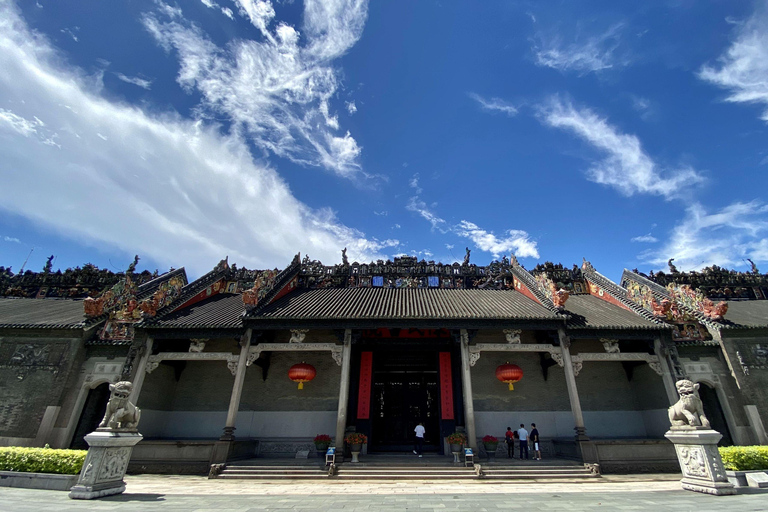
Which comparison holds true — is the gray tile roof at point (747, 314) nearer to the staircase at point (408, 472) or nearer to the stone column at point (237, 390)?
the staircase at point (408, 472)

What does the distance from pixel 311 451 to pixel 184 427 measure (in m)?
5.30

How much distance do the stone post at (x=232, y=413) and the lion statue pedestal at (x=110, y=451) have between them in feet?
11.8

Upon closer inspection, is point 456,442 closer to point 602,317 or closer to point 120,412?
point 602,317

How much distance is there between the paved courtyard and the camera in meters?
6.07

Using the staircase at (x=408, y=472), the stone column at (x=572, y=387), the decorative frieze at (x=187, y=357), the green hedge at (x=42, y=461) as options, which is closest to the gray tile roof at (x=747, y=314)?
the stone column at (x=572, y=387)

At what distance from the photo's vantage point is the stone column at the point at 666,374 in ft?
38.9

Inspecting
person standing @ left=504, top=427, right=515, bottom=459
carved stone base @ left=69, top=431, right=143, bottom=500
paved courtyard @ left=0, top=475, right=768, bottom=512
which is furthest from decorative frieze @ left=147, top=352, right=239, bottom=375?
person standing @ left=504, top=427, right=515, bottom=459

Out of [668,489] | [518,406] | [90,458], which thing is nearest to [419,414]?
[518,406]

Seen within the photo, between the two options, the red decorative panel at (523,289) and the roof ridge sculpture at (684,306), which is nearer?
the roof ridge sculpture at (684,306)

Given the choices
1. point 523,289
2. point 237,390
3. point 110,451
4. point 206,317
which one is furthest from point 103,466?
point 523,289

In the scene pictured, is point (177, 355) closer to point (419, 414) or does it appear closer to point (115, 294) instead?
point (115, 294)

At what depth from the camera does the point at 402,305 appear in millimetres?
14281

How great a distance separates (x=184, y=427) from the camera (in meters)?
13.8

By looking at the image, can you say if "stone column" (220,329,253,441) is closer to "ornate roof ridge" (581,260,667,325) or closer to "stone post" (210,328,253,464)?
"stone post" (210,328,253,464)
